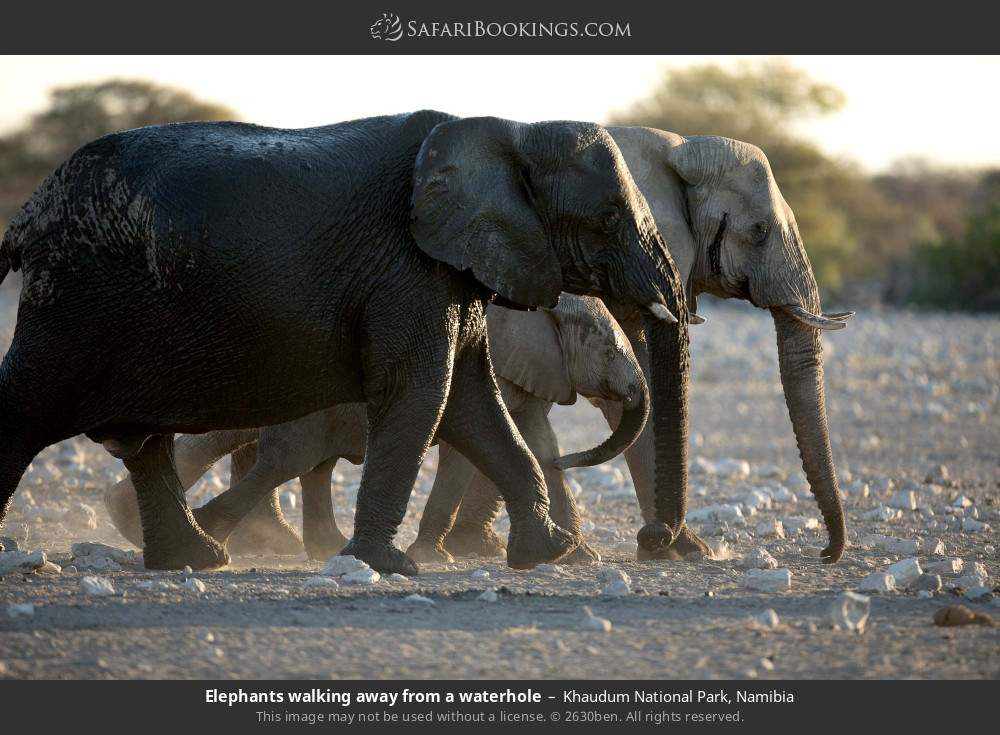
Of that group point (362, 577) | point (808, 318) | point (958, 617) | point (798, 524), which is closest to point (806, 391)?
point (808, 318)

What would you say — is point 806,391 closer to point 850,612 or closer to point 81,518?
point 850,612

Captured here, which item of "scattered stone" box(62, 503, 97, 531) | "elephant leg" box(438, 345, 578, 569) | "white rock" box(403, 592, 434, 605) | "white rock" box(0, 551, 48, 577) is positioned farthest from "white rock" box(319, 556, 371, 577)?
"scattered stone" box(62, 503, 97, 531)

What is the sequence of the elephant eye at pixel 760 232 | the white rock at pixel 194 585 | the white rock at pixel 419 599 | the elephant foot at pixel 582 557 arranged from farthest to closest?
the elephant eye at pixel 760 232
the elephant foot at pixel 582 557
the white rock at pixel 194 585
the white rock at pixel 419 599

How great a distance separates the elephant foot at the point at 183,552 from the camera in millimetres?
7293

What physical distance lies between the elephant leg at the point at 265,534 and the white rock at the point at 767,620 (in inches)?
122

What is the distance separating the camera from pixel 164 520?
7.32m

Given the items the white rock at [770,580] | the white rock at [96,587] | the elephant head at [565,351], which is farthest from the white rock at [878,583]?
the white rock at [96,587]

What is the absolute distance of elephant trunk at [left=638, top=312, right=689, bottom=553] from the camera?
6.95 m

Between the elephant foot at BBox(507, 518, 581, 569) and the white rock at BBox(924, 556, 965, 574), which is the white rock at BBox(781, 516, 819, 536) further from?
the elephant foot at BBox(507, 518, 581, 569)

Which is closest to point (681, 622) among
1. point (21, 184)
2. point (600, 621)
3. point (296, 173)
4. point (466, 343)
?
point (600, 621)

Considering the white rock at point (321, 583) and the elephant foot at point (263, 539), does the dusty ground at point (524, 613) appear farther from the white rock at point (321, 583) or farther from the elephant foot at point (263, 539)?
the elephant foot at point (263, 539)

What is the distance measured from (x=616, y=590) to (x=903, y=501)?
151 inches
